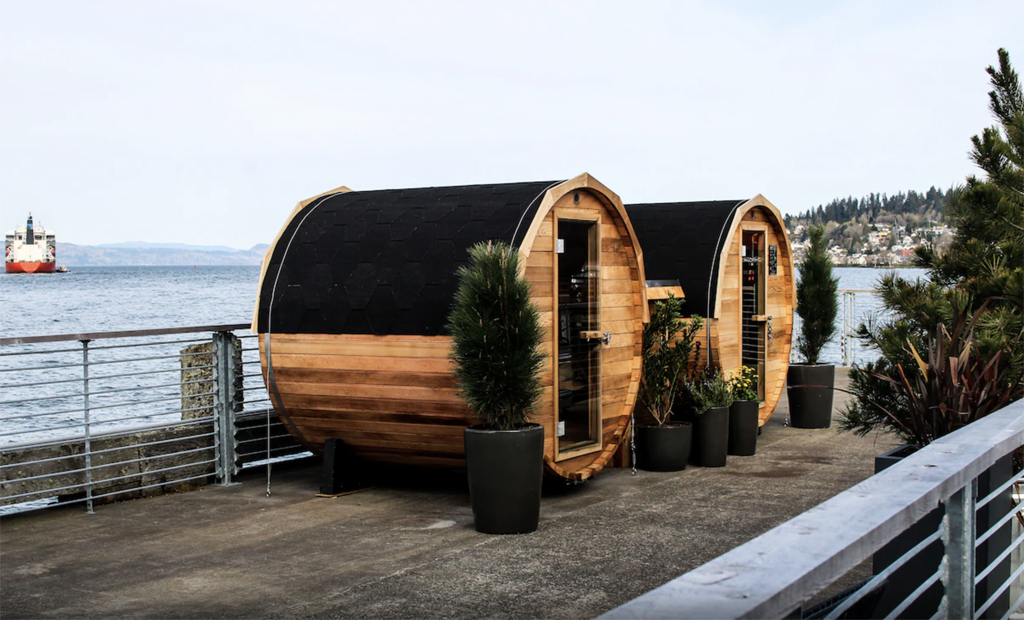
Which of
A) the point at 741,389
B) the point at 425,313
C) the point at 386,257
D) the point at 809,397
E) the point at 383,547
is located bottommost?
the point at 383,547

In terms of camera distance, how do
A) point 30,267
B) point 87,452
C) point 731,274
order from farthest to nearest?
point 30,267 → point 731,274 → point 87,452

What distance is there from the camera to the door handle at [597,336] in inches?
330

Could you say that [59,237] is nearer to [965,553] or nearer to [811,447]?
[811,447]

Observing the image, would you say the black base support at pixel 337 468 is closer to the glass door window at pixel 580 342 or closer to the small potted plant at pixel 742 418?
the glass door window at pixel 580 342

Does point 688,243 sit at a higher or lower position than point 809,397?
higher

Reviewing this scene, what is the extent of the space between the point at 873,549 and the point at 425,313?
5635 mm

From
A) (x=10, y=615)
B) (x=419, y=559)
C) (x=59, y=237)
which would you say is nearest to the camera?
(x=10, y=615)

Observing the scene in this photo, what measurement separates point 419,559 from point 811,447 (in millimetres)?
5633

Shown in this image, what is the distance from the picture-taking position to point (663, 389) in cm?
923

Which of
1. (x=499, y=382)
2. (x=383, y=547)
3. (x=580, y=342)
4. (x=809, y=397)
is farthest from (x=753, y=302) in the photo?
(x=383, y=547)

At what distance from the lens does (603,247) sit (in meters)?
8.51

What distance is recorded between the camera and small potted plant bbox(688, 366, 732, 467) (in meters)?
9.27

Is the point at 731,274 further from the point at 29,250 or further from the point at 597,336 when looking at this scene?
the point at 29,250

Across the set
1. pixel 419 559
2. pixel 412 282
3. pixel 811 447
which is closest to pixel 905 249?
pixel 811 447
